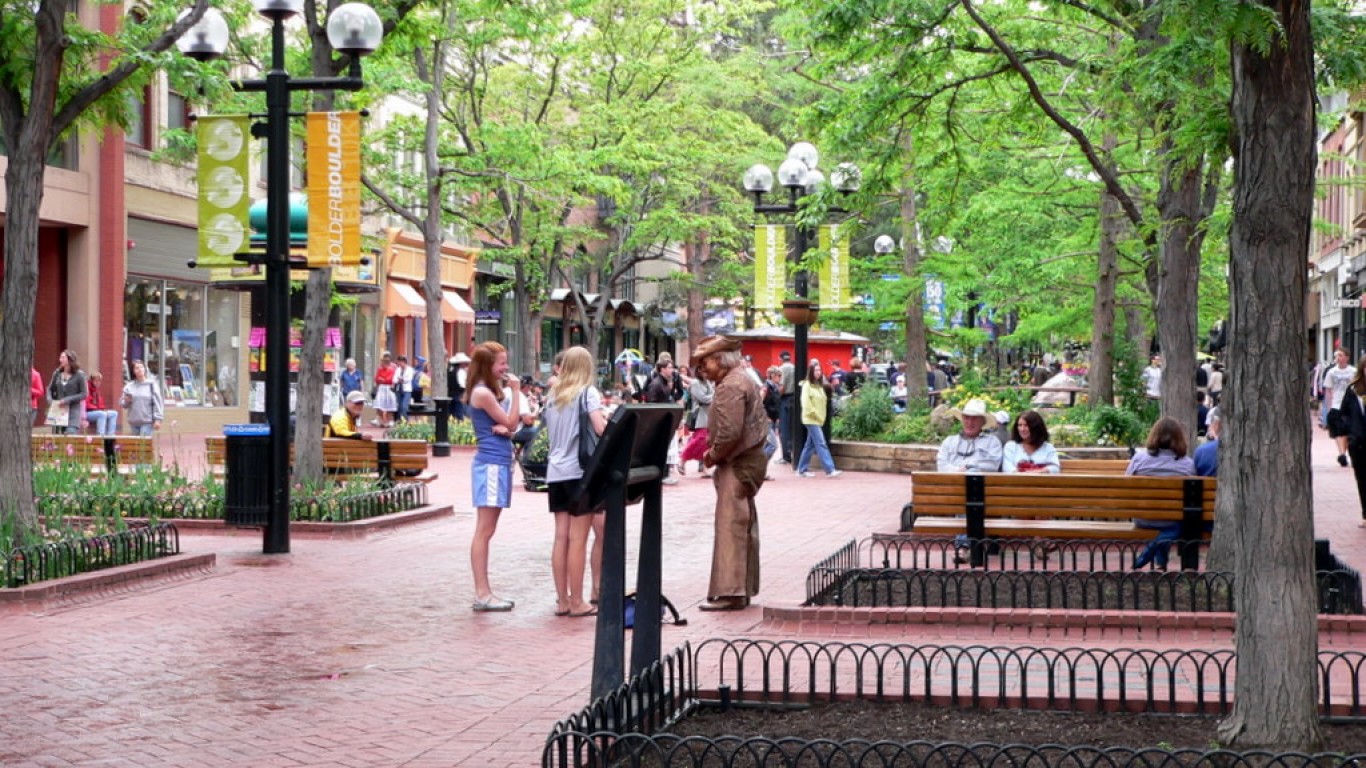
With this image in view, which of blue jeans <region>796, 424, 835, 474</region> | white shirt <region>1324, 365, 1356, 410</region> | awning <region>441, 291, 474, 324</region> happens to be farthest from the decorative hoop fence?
awning <region>441, 291, 474, 324</region>

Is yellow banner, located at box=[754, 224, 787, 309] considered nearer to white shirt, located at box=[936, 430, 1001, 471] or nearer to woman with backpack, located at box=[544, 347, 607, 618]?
white shirt, located at box=[936, 430, 1001, 471]

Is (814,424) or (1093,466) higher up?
(814,424)

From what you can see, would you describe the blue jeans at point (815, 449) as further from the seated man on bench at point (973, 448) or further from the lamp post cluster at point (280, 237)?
the lamp post cluster at point (280, 237)

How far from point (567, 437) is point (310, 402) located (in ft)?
23.3

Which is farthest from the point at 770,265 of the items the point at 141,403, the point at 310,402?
the point at 310,402

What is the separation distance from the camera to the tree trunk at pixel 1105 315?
24156 millimetres

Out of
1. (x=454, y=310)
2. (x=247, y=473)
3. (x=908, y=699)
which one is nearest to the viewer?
(x=908, y=699)

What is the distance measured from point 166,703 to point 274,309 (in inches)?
267

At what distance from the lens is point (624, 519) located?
22.0 feet

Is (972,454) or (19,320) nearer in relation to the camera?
(19,320)

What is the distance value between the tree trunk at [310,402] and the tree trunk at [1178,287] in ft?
26.1

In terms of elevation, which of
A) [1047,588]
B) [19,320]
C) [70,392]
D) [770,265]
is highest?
[770,265]

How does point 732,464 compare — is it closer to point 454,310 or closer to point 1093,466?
point 1093,466

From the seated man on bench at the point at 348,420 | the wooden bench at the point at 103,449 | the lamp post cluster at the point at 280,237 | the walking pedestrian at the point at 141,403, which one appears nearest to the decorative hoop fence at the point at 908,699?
the lamp post cluster at the point at 280,237
